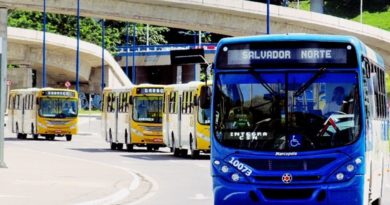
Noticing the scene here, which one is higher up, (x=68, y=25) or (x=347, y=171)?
(x=68, y=25)

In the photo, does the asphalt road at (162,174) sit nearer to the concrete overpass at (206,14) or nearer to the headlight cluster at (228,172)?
the headlight cluster at (228,172)

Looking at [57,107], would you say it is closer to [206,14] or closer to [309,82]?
[206,14]

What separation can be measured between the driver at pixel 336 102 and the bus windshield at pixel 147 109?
28477mm

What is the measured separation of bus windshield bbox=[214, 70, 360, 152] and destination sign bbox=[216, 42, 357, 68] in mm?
158

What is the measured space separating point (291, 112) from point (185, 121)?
75.8 ft

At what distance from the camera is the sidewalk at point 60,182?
21.0 m

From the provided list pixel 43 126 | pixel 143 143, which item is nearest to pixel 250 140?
pixel 143 143

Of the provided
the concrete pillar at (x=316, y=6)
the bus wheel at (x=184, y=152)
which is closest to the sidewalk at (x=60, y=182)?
the bus wheel at (x=184, y=152)

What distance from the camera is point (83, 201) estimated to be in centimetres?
2042

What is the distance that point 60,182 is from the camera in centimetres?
2555

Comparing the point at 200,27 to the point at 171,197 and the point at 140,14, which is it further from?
the point at 171,197

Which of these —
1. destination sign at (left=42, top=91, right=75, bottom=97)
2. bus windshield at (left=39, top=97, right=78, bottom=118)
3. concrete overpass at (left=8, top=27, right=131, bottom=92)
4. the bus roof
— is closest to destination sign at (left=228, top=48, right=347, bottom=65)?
the bus roof

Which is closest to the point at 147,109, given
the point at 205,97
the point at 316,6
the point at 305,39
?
the point at 205,97

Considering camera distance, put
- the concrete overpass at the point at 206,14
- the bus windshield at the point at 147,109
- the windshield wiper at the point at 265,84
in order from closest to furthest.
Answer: the windshield wiper at the point at 265,84
the bus windshield at the point at 147,109
the concrete overpass at the point at 206,14
